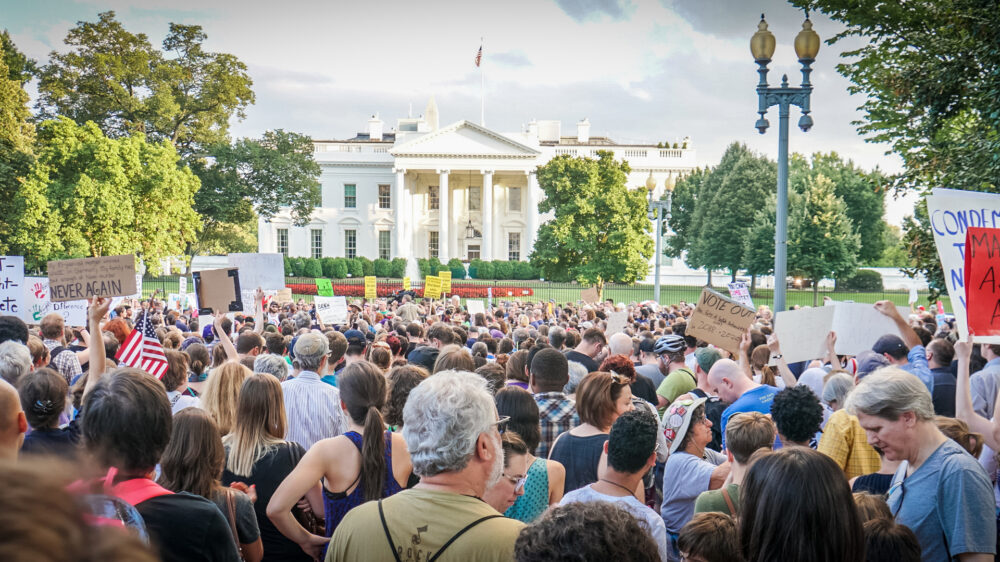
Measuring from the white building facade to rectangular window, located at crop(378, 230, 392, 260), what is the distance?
0.10 meters

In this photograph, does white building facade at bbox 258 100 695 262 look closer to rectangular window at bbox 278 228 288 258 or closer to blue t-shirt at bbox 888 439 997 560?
→ rectangular window at bbox 278 228 288 258

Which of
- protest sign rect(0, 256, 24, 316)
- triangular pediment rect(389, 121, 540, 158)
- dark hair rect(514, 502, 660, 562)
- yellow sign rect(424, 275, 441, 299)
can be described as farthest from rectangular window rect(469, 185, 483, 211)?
dark hair rect(514, 502, 660, 562)

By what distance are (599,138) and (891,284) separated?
35.0 meters

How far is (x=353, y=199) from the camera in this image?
7688 cm

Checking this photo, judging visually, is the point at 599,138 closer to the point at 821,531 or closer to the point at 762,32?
the point at 762,32

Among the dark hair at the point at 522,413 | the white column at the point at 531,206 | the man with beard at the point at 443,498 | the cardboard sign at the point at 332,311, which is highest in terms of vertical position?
the white column at the point at 531,206

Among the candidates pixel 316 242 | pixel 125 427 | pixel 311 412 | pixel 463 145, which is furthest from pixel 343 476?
pixel 316 242

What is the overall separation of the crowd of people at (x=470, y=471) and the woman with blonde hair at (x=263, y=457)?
0.4 inches

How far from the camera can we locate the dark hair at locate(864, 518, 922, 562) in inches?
113

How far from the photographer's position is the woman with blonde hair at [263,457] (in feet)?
13.6

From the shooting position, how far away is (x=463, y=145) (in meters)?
69.2

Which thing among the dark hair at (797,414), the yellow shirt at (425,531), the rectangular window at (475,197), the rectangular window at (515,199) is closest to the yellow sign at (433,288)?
the dark hair at (797,414)

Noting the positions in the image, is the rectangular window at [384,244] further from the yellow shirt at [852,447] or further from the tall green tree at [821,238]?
the yellow shirt at [852,447]

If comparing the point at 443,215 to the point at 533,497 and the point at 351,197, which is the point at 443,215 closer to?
the point at 351,197
